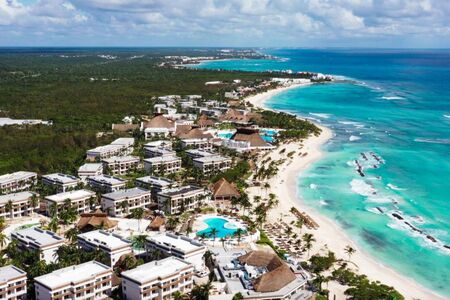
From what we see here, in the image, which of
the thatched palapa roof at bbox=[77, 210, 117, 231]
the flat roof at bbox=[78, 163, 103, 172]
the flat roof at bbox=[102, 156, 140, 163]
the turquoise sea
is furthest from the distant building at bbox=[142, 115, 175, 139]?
the thatched palapa roof at bbox=[77, 210, 117, 231]

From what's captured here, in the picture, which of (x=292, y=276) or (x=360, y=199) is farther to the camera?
(x=360, y=199)

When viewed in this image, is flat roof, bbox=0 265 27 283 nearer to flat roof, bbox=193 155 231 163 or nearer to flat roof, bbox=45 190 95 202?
flat roof, bbox=45 190 95 202

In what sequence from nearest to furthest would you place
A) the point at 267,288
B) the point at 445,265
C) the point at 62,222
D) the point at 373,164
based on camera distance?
the point at 267,288 < the point at 445,265 < the point at 62,222 < the point at 373,164

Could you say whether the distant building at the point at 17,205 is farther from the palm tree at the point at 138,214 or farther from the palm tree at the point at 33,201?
the palm tree at the point at 138,214

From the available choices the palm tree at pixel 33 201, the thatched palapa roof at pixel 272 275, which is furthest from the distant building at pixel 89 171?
the thatched palapa roof at pixel 272 275

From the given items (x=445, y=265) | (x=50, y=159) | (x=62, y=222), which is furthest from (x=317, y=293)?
(x=50, y=159)

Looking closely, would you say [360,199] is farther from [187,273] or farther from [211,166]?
[187,273]
